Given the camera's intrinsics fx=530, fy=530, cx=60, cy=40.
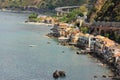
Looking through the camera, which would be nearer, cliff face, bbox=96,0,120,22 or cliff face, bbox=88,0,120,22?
cliff face, bbox=96,0,120,22

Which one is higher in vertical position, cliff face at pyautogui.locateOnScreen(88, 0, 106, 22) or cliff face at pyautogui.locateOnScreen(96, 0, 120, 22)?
cliff face at pyautogui.locateOnScreen(96, 0, 120, 22)

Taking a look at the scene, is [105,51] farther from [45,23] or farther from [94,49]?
[45,23]

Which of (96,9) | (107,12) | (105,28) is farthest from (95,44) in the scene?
(96,9)

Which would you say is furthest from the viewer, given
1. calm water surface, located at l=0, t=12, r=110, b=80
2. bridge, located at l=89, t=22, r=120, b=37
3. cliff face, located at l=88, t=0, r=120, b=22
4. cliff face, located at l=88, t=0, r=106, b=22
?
cliff face, located at l=88, t=0, r=106, b=22

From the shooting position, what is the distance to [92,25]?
106750mm

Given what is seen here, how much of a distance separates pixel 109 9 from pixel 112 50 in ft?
116

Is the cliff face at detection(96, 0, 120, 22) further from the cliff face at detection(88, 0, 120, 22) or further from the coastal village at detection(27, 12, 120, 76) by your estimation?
the coastal village at detection(27, 12, 120, 76)

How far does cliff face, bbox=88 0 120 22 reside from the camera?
10334 cm

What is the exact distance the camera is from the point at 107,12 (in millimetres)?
107625

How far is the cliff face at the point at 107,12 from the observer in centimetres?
10334

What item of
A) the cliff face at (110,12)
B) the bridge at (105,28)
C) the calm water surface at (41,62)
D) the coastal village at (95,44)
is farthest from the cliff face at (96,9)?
the calm water surface at (41,62)

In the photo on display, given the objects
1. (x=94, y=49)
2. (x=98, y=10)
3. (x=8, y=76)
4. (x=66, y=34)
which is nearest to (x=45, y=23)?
(x=98, y=10)

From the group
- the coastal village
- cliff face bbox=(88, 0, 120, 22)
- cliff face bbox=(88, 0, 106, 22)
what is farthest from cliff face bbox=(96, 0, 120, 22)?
the coastal village

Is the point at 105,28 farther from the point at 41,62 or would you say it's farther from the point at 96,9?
the point at 41,62
